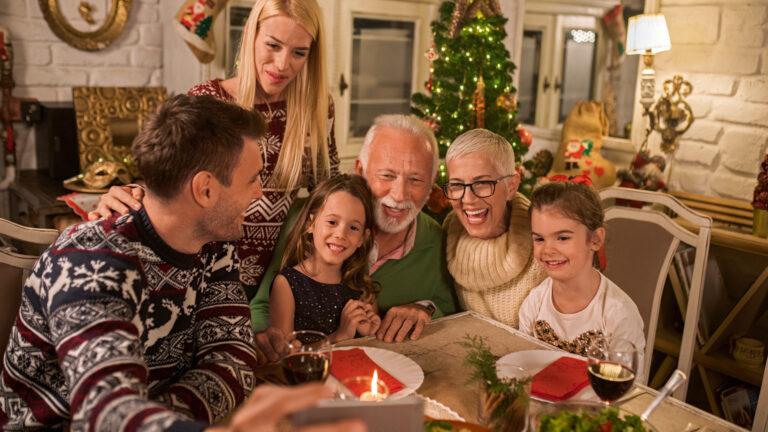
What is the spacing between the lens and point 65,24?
11.2 feet

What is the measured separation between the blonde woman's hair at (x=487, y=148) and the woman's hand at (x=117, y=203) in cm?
90

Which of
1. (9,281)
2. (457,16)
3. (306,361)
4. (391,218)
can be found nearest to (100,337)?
(306,361)

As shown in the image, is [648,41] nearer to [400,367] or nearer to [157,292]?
[400,367]

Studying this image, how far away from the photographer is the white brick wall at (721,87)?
3561 millimetres

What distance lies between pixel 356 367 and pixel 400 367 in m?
0.10

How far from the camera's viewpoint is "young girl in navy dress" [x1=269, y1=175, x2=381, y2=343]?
1953 millimetres

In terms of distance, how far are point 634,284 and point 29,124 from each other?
2785mm

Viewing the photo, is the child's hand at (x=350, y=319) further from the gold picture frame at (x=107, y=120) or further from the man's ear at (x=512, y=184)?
the gold picture frame at (x=107, y=120)

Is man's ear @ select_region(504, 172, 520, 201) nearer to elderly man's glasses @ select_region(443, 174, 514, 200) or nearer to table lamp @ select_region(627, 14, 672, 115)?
elderly man's glasses @ select_region(443, 174, 514, 200)

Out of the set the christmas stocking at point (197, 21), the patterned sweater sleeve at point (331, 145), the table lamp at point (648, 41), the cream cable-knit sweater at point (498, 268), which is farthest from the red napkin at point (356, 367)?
the table lamp at point (648, 41)

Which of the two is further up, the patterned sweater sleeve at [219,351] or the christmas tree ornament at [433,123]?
the christmas tree ornament at [433,123]

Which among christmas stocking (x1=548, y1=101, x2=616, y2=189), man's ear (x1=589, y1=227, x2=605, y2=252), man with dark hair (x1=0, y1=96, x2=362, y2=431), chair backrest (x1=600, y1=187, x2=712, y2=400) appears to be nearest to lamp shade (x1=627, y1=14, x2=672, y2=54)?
christmas stocking (x1=548, y1=101, x2=616, y2=189)

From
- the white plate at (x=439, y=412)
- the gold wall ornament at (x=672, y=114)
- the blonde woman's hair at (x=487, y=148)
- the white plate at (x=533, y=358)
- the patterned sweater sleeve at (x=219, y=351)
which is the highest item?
the gold wall ornament at (x=672, y=114)

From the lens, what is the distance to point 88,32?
137 inches
